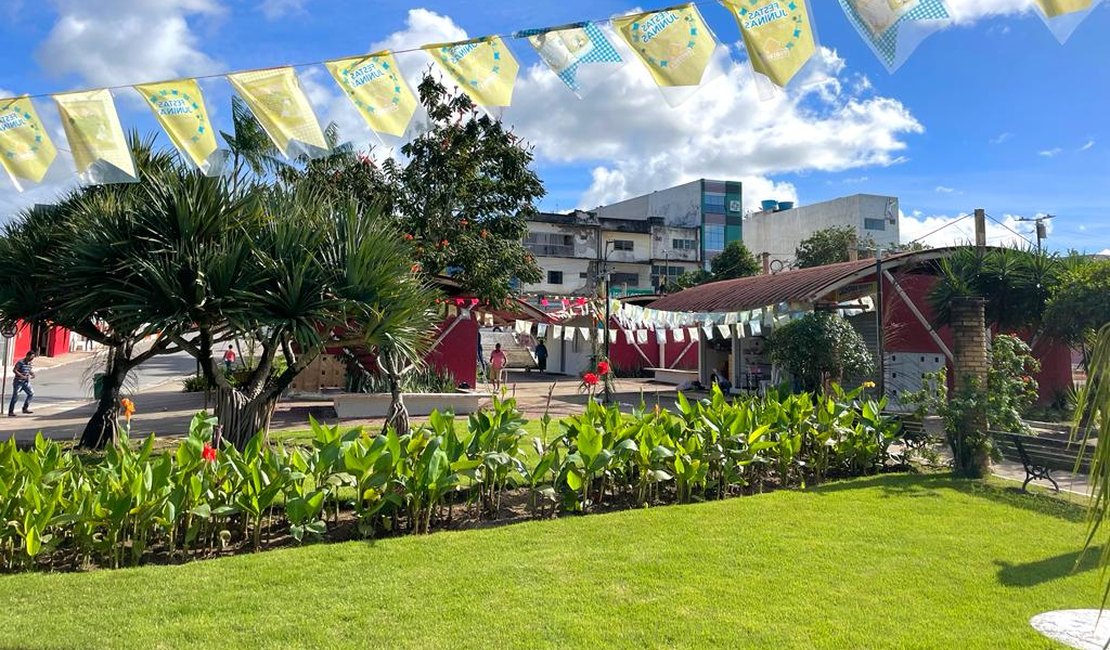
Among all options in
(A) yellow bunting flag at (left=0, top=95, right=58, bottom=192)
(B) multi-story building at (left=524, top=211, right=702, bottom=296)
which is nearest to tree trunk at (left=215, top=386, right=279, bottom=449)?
(A) yellow bunting flag at (left=0, top=95, right=58, bottom=192)

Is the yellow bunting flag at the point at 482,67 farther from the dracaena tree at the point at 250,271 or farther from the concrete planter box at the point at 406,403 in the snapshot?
the concrete planter box at the point at 406,403

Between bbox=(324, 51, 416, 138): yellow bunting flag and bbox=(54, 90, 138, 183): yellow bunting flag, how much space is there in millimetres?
2011

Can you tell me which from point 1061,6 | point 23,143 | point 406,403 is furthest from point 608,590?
point 406,403

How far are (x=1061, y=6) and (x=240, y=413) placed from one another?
28.0 ft

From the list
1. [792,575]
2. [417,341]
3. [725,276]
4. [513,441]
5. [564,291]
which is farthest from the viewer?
[564,291]

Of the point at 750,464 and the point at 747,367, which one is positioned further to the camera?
the point at 747,367

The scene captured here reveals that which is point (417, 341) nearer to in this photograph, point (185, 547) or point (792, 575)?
point (185, 547)

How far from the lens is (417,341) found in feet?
28.0

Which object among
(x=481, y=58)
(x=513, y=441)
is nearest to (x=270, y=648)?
(x=513, y=441)

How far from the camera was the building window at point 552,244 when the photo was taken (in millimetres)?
44469

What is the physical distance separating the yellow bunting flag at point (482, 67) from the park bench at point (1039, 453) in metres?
6.06

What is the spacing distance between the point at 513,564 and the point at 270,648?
5.41 feet

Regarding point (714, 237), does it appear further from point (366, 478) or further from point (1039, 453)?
point (366, 478)

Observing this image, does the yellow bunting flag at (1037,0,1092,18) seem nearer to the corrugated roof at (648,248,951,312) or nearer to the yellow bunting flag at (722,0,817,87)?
the yellow bunting flag at (722,0,817,87)
